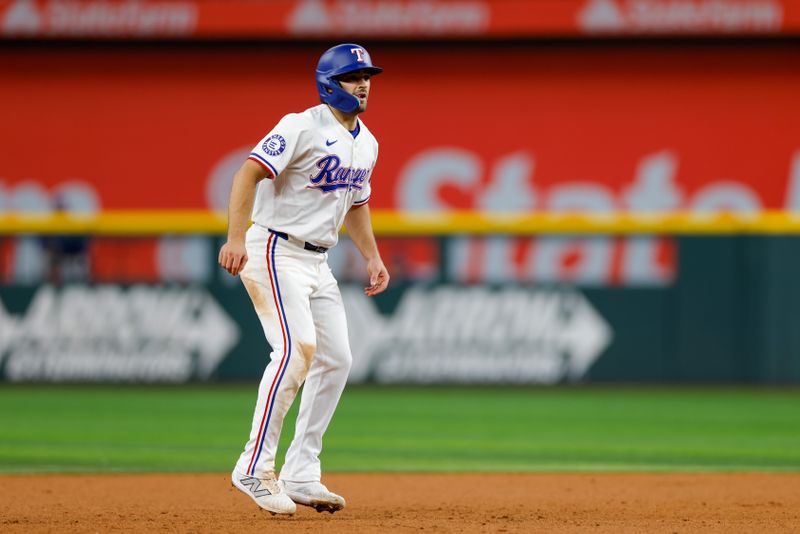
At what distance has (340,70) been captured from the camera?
4.78m

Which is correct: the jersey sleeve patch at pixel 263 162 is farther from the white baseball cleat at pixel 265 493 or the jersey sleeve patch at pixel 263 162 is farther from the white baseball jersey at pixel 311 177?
the white baseball cleat at pixel 265 493

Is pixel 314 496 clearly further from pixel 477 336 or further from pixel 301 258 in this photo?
pixel 477 336

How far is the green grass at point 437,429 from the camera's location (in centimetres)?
685

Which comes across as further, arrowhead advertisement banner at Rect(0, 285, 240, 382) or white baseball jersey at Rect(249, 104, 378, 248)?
arrowhead advertisement banner at Rect(0, 285, 240, 382)

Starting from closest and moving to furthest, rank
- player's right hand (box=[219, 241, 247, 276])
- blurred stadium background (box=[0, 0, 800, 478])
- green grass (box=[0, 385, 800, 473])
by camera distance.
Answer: player's right hand (box=[219, 241, 247, 276]) < green grass (box=[0, 385, 800, 473]) < blurred stadium background (box=[0, 0, 800, 478])

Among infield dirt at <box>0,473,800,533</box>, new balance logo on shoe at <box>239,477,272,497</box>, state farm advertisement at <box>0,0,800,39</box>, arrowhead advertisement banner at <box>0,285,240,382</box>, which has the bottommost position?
infield dirt at <box>0,473,800,533</box>

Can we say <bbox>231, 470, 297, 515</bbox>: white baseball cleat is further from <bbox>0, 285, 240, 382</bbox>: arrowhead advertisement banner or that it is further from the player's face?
<bbox>0, 285, 240, 382</bbox>: arrowhead advertisement banner

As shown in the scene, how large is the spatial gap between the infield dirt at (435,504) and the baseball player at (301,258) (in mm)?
222

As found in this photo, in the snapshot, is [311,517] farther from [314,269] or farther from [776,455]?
[776,455]

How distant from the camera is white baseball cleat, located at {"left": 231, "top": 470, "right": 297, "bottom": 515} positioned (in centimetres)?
471

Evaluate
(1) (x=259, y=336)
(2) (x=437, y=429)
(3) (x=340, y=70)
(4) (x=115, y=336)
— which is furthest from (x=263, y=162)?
(4) (x=115, y=336)

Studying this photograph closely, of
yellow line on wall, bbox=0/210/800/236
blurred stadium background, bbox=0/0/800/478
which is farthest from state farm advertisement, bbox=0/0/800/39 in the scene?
yellow line on wall, bbox=0/210/800/236

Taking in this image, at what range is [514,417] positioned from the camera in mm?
8828

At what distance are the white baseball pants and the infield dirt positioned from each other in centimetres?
26
